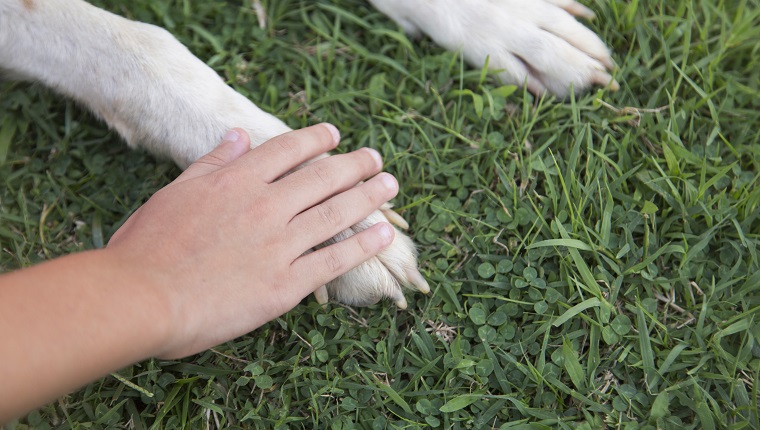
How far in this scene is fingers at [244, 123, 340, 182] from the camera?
6.57 ft

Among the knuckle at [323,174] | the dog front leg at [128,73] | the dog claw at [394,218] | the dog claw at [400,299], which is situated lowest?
the dog claw at [400,299]

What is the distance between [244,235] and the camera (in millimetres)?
1896

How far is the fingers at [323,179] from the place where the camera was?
1.99 m

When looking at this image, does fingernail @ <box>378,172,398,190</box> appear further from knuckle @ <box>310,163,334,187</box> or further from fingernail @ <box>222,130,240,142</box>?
fingernail @ <box>222,130,240,142</box>

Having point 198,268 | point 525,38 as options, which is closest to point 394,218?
point 198,268

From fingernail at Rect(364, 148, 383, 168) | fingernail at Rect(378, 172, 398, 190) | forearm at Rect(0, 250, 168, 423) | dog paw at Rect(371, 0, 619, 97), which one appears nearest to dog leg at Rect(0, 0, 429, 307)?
fingernail at Rect(378, 172, 398, 190)

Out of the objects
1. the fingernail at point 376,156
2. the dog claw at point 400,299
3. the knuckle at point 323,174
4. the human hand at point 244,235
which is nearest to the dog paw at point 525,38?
the fingernail at point 376,156

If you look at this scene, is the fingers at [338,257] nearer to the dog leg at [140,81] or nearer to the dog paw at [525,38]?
the dog leg at [140,81]

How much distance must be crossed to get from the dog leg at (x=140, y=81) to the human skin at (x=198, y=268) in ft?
0.37

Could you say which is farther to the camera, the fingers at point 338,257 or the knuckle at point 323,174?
the knuckle at point 323,174

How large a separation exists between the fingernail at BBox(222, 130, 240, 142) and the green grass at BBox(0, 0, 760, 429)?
394mm

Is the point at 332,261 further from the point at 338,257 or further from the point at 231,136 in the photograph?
the point at 231,136

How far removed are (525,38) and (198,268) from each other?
1.44 m

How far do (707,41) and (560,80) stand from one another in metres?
0.65
